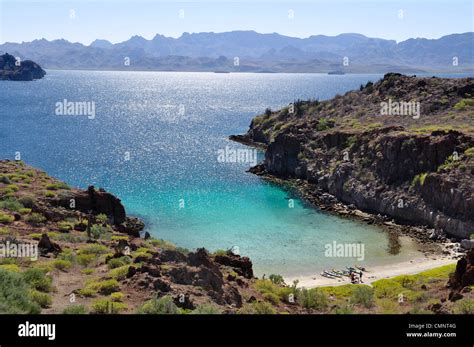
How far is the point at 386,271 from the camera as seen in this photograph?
4956cm

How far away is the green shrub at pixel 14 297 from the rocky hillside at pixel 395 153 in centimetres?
5247

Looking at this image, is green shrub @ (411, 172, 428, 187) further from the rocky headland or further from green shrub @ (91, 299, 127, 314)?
green shrub @ (91, 299, 127, 314)

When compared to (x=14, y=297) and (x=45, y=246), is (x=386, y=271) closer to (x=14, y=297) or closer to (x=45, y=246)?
(x=45, y=246)

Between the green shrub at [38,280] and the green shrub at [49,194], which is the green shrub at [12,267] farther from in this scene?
the green shrub at [49,194]

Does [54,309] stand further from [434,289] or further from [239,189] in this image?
[239,189]

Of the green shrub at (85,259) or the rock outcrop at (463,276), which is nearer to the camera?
the rock outcrop at (463,276)

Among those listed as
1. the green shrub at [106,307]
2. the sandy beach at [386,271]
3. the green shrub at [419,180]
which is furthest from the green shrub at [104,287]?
the green shrub at [419,180]

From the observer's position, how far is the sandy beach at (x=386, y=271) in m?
46.0

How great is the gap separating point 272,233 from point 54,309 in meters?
42.8

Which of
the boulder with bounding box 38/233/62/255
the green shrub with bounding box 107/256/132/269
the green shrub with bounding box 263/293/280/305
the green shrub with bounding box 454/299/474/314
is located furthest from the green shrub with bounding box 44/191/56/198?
the green shrub with bounding box 454/299/474/314

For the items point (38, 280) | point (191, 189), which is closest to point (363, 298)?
point (38, 280)

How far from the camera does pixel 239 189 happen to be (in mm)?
82375

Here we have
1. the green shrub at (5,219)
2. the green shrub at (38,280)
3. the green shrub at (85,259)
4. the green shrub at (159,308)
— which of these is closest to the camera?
the green shrub at (159,308)
